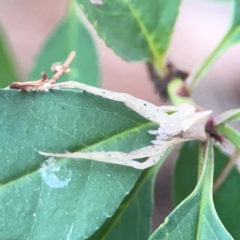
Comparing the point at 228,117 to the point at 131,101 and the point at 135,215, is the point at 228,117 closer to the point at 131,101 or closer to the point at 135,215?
the point at 131,101

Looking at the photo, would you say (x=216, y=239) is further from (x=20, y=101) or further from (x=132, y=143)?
(x=20, y=101)

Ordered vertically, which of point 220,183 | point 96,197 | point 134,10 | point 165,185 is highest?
point 134,10

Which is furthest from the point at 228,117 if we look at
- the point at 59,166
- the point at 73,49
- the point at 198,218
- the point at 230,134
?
the point at 73,49

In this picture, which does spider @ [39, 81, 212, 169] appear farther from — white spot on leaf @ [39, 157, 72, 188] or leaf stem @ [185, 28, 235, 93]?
leaf stem @ [185, 28, 235, 93]

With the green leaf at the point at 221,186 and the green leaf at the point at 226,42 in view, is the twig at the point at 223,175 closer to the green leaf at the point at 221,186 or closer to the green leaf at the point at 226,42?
the green leaf at the point at 221,186

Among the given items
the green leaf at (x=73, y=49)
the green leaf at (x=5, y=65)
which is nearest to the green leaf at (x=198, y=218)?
the green leaf at (x=73, y=49)

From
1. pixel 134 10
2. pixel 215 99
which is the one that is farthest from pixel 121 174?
pixel 215 99
